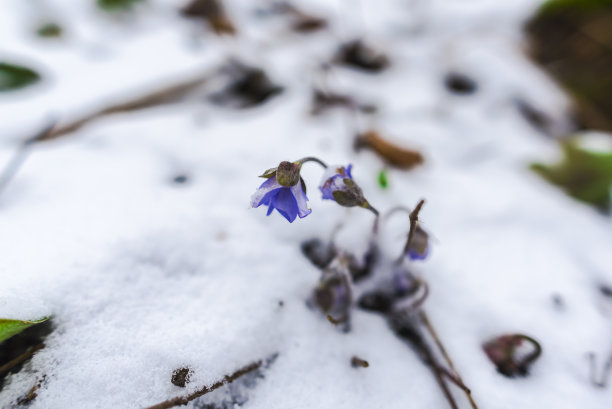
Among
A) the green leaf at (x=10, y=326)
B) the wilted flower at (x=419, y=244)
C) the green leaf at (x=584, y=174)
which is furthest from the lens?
the green leaf at (x=584, y=174)

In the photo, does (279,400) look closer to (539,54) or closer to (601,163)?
(601,163)

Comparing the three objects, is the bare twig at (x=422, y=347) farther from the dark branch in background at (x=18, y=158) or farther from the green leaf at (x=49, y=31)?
the green leaf at (x=49, y=31)

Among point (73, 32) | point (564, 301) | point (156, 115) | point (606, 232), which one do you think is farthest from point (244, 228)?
point (73, 32)

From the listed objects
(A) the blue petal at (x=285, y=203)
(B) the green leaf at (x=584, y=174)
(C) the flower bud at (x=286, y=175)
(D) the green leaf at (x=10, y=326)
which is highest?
(C) the flower bud at (x=286, y=175)

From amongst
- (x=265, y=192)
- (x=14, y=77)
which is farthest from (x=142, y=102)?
(x=265, y=192)

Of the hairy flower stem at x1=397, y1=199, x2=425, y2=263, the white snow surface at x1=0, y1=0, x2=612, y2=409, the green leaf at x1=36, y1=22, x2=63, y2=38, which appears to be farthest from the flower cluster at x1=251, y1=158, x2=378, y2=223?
the green leaf at x1=36, y1=22, x2=63, y2=38

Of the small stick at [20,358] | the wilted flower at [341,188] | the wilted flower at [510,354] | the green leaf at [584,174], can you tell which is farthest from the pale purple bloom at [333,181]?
the green leaf at [584,174]
